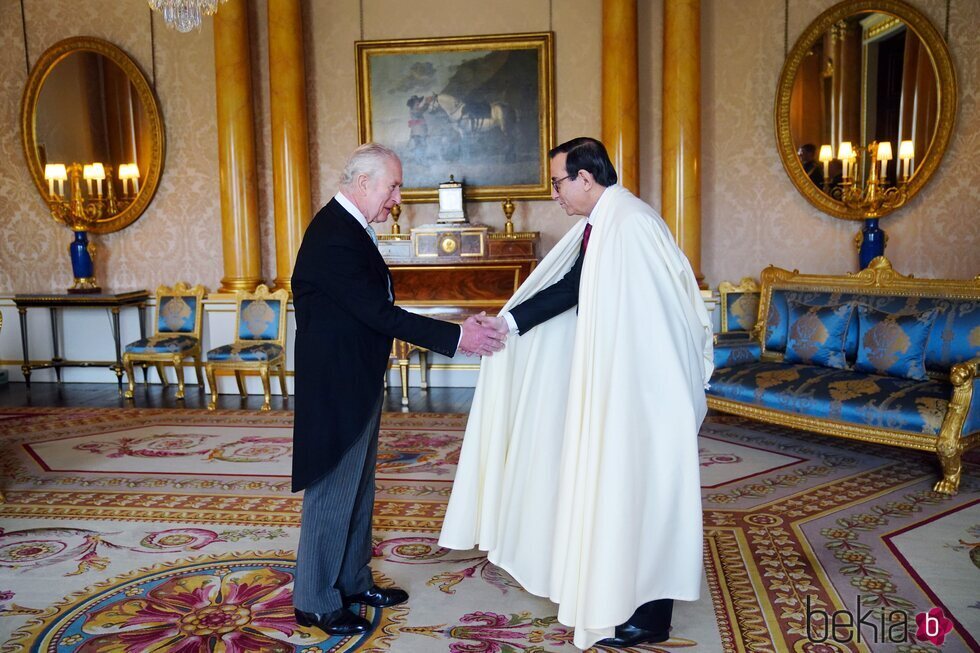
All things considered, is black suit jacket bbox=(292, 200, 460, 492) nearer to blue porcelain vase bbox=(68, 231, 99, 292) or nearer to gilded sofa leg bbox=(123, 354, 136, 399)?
gilded sofa leg bbox=(123, 354, 136, 399)

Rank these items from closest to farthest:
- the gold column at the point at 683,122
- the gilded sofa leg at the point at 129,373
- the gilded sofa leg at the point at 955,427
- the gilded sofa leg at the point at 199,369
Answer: the gilded sofa leg at the point at 955,427
the gold column at the point at 683,122
the gilded sofa leg at the point at 129,373
the gilded sofa leg at the point at 199,369

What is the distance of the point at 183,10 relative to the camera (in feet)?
14.8

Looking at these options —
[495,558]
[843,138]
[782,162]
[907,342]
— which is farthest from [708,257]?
[495,558]

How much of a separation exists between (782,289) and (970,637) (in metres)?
3.46

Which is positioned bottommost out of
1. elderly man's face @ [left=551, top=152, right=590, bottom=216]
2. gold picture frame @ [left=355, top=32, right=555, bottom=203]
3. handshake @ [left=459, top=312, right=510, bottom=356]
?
handshake @ [left=459, top=312, right=510, bottom=356]

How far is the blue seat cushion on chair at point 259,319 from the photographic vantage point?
6.85m

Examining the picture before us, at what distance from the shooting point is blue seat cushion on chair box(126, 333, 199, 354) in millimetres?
6770

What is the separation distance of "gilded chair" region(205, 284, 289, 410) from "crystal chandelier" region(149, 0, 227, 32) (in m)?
2.67

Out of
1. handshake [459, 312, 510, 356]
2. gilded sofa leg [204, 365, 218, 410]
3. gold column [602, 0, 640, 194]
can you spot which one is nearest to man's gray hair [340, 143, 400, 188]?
handshake [459, 312, 510, 356]

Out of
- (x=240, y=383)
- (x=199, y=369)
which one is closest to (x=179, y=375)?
(x=199, y=369)

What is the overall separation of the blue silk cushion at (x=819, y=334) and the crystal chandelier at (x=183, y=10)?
4.09 meters

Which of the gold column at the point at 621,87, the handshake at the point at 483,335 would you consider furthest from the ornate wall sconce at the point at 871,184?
the handshake at the point at 483,335

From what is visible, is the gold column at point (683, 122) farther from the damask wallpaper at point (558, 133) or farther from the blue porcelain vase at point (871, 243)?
the blue porcelain vase at point (871, 243)

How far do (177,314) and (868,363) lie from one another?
5.57 m
